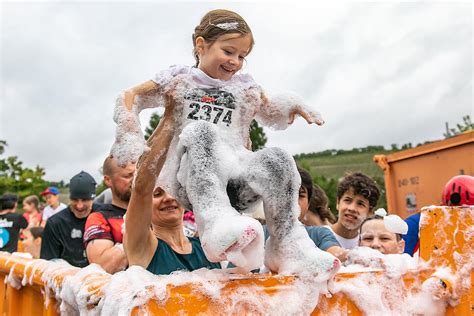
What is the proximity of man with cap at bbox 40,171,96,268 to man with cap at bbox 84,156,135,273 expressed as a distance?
2.61ft

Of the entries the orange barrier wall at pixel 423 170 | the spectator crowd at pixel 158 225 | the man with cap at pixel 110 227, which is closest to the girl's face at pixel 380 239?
the spectator crowd at pixel 158 225

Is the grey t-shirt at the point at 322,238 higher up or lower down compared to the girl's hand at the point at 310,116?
lower down

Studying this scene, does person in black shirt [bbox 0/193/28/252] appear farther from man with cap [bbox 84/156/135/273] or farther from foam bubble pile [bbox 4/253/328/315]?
foam bubble pile [bbox 4/253/328/315]

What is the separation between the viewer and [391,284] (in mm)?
1521

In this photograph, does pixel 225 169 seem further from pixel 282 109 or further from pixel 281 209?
pixel 282 109

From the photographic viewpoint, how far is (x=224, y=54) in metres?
1.64

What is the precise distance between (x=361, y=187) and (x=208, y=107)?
2037 millimetres

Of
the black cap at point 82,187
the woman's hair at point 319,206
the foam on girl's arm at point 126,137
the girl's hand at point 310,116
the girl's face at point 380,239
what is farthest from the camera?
the woman's hair at point 319,206

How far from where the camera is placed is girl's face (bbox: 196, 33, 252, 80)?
1634 mm

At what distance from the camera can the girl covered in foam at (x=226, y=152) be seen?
1385 millimetres

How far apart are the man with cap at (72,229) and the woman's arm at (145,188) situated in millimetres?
1968

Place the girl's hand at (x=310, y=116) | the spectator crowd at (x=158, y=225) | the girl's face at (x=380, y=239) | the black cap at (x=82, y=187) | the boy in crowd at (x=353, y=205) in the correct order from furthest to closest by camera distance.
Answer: the black cap at (x=82, y=187), the boy in crowd at (x=353, y=205), the girl's face at (x=380, y=239), the spectator crowd at (x=158, y=225), the girl's hand at (x=310, y=116)

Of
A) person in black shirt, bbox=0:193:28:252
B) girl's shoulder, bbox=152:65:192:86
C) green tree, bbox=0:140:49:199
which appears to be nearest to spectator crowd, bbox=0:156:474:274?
girl's shoulder, bbox=152:65:192:86

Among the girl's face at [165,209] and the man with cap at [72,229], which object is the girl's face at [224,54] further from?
the man with cap at [72,229]
